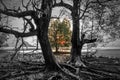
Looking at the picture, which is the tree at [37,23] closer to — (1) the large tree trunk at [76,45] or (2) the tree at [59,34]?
(1) the large tree trunk at [76,45]

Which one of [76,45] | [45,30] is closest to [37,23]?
[45,30]

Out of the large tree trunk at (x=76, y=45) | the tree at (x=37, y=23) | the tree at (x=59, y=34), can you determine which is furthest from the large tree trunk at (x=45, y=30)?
the tree at (x=59, y=34)

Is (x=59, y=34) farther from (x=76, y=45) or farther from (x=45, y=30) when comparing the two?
(x=45, y=30)

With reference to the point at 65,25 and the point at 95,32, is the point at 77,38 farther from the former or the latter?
the point at 65,25

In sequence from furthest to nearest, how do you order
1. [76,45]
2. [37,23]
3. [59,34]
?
[59,34] → [76,45] → [37,23]

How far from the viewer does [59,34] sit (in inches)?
1651

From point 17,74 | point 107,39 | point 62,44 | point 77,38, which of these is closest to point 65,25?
point 62,44

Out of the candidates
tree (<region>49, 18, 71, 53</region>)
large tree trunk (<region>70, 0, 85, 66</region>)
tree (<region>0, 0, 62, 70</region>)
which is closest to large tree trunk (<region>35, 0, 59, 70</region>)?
tree (<region>0, 0, 62, 70</region>)

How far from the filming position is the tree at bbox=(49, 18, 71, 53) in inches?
1601

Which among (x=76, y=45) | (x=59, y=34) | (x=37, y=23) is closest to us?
(x=37, y=23)

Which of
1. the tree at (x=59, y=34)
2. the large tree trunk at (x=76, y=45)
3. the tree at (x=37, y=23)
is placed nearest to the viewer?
the tree at (x=37, y=23)

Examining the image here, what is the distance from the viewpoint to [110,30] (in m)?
16.7

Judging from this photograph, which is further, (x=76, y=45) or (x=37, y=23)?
(x=76, y=45)

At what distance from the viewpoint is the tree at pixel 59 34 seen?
40656mm
